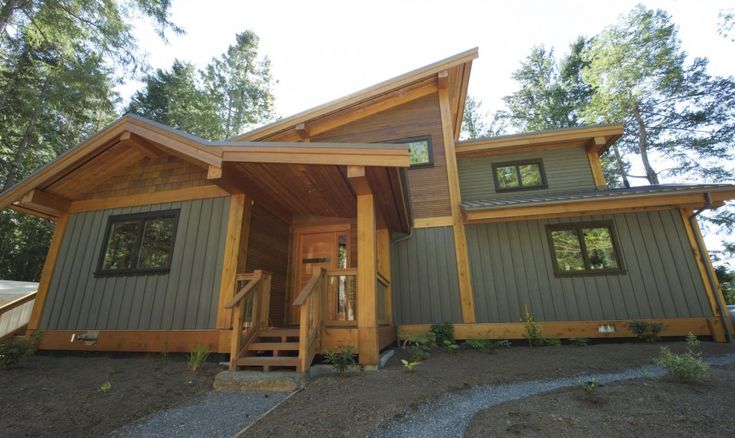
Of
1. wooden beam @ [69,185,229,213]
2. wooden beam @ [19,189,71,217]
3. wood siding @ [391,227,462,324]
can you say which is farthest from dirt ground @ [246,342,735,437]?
wooden beam @ [19,189,71,217]

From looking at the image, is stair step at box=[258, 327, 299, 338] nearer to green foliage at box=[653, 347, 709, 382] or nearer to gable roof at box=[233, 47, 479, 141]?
green foliage at box=[653, 347, 709, 382]

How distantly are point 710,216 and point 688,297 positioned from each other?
14.7 metres

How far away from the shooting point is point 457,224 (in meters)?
6.73

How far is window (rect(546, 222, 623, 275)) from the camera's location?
242 inches

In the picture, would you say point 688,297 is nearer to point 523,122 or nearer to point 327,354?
point 327,354

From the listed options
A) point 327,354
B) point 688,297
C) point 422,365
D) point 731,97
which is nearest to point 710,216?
point 731,97

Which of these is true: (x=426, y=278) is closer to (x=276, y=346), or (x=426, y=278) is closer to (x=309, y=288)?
(x=309, y=288)

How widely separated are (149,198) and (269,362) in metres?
4.04

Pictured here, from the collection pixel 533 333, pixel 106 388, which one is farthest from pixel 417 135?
pixel 106 388

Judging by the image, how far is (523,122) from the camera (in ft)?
61.2

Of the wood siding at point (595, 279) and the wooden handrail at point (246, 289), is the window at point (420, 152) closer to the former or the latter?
the wood siding at point (595, 279)

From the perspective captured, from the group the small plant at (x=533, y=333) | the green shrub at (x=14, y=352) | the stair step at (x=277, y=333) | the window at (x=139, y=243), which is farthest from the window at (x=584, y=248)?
the green shrub at (x=14, y=352)

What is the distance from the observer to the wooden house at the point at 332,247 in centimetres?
436

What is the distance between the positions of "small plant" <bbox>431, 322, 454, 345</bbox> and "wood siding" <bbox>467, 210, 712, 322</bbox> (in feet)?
2.14
